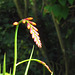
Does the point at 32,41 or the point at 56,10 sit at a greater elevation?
the point at 56,10

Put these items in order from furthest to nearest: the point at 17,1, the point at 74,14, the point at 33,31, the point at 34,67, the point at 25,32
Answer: the point at 25,32 → the point at 34,67 → the point at 74,14 → the point at 17,1 → the point at 33,31

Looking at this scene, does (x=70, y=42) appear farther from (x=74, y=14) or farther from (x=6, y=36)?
(x=6, y=36)

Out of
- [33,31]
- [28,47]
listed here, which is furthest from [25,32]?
[33,31]

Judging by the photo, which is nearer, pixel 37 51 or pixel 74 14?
pixel 74 14

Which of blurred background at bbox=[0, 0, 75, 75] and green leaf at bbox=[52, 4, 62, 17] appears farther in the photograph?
blurred background at bbox=[0, 0, 75, 75]

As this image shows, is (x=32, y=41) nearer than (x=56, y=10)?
No

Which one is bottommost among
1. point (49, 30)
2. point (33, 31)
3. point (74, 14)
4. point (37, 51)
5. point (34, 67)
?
point (34, 67)

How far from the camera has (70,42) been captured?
2953 mm

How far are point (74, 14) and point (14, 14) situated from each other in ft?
3.79

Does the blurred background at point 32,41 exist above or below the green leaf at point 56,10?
below

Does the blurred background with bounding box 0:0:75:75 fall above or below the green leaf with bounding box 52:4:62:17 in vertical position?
below

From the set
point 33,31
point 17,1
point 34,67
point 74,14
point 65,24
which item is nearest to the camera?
point 33,31

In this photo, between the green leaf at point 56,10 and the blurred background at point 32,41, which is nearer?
the green leaf at point 56,10

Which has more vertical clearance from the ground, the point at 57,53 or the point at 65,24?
the point at 65,24
